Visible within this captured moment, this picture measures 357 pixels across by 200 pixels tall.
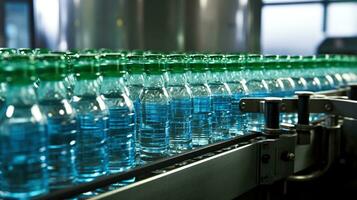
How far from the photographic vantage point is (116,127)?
1.00 metres

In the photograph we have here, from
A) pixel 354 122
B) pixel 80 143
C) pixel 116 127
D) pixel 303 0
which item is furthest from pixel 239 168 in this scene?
pixel 303 0

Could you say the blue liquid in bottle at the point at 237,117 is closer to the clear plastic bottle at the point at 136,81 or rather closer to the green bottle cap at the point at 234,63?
the green bottle cap at the point at 234,63

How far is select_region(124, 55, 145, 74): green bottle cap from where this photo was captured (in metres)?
1.03

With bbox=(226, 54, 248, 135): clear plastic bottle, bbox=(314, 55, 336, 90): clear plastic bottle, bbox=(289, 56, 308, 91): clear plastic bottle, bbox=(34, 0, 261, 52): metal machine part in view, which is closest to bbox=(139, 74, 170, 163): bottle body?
bbox=(226, 54, 248, 135): clear plastic bottle

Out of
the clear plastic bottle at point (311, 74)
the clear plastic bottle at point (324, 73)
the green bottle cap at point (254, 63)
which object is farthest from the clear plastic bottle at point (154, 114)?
the clear plastic bottle at point (324, 73)

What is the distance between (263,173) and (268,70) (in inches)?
18.4

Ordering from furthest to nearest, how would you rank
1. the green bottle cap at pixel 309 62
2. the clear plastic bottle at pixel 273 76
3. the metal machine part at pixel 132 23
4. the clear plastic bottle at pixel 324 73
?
1. the metal machine part at pixel 132 23
2. the clear plastic bottle at pixel 324 73
3. the green bottle cap at pixel 309 62
4. the clear plastic bottle at pixel 273 76

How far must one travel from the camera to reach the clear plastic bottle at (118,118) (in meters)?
0.95

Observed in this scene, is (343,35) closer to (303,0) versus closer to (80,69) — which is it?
(303,0)

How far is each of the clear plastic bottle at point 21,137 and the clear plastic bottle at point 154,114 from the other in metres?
0.37

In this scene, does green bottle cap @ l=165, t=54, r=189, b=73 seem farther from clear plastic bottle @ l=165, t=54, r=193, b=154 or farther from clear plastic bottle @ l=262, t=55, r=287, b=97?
clear plastic bottle @ l=262, t=55, r=287, b=97

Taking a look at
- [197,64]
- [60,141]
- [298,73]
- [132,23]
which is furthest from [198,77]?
[132,23]

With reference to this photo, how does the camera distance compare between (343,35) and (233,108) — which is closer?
(233,108)

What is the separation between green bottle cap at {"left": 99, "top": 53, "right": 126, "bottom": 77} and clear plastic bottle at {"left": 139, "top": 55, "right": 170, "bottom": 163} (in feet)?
0.41
